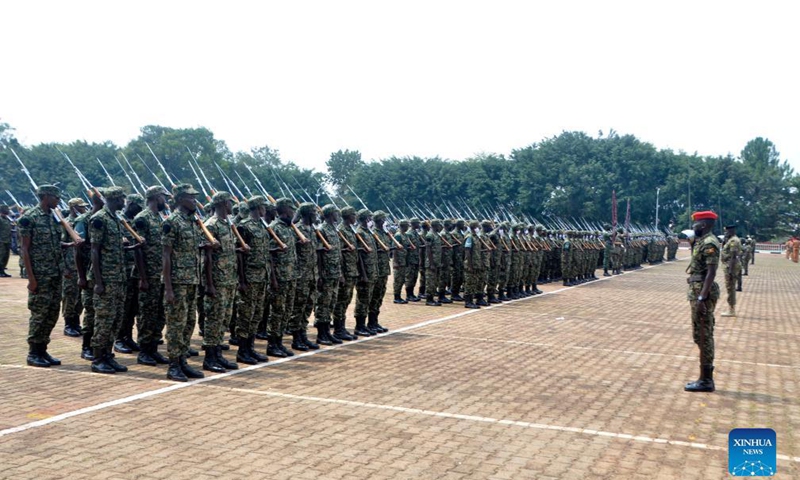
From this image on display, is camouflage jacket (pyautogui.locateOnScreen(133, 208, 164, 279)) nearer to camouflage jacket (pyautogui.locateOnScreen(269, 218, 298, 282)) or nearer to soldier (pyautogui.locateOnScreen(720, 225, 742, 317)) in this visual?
camouflage jacket (pyautogui.locateOnScreen(269, 218, 298, 282))

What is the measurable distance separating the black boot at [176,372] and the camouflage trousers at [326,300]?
285 centimetres

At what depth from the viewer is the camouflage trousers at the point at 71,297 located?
10266mm

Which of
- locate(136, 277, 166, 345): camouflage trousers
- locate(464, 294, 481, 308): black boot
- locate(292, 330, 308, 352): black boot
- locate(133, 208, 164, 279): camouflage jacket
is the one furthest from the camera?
locate(464, 294, 481, 308): black boot

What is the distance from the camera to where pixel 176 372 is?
771cm

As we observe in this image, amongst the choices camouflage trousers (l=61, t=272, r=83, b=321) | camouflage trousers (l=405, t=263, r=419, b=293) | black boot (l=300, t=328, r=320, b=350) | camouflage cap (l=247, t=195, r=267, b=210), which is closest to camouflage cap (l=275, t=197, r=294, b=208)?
camouflage cap (l=247, t=195, r=267, b=210)

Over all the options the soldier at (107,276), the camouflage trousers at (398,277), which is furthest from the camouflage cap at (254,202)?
the camouflage trousers at (398,277)

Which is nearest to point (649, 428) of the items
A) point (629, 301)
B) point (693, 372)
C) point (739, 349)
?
point (693, 372)

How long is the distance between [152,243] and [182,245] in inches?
36.0

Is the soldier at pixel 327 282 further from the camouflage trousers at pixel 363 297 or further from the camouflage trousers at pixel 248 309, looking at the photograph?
the camouflage trousers at pixel 248 309

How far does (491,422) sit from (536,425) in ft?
1.28

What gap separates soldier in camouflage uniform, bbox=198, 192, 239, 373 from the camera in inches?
320

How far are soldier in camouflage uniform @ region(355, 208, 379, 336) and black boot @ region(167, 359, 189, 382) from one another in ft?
12.4

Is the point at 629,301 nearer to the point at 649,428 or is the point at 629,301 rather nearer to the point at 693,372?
the point at 693,372

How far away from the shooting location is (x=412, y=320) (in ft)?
43.9
